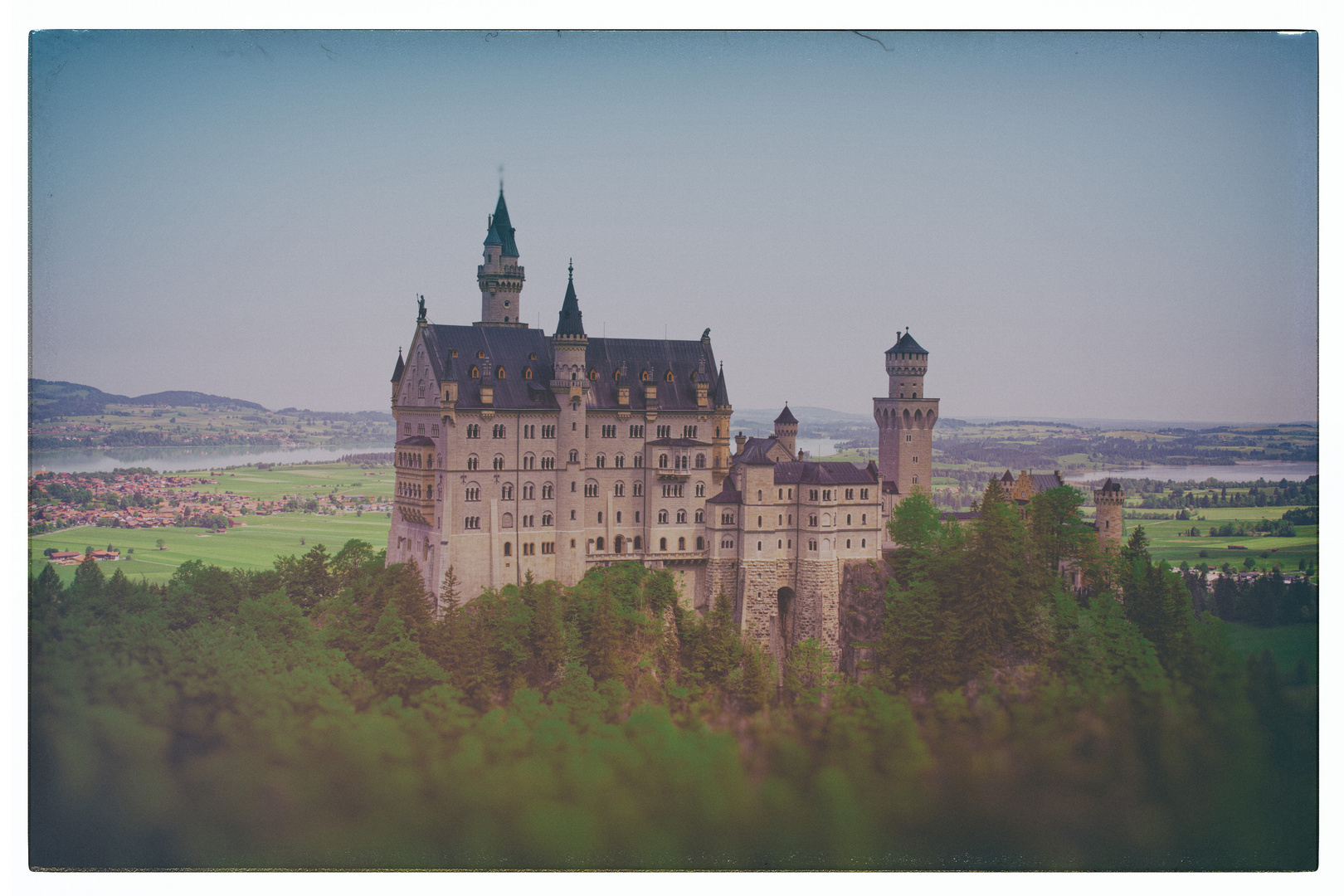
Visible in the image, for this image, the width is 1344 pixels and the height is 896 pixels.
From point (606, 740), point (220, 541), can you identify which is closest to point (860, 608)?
point (606, 740)

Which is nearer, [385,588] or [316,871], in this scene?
[316,871]

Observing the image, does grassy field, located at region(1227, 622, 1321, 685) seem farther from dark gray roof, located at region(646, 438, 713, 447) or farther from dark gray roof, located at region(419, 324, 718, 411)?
dark gray roof, located at region(419, 324, 718, 411)

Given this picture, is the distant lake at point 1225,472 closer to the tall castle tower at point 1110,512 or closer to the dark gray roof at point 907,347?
the tall castle tower at point 1110,512

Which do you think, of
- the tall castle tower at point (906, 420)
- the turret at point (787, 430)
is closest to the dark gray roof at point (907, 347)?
the tall castle tower at point (906, 420)

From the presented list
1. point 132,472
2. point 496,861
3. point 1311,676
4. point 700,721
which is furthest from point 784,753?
point 132,472

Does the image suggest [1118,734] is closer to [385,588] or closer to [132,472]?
[385,588]

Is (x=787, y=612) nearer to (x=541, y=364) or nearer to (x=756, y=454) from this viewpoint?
(x=756, y=454)
